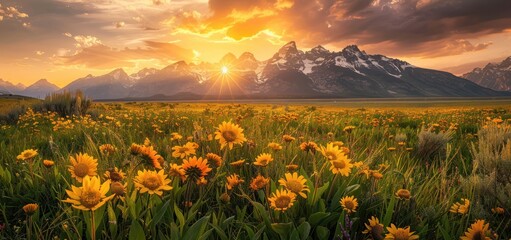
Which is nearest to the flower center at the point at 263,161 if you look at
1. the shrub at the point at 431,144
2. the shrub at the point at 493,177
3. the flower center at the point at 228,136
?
the flower center at the point at 228,136

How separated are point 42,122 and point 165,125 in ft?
11.1

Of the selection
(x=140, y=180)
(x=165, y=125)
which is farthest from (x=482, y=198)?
(x=165, y=125)

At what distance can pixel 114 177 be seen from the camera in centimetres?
182

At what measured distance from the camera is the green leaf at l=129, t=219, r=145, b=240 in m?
1.44

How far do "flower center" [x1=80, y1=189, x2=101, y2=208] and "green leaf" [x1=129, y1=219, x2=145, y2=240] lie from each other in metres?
0.24

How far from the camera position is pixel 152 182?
5.41 feet

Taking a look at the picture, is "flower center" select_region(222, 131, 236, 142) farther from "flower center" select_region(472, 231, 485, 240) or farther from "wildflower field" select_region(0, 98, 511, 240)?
"flower center" select_region(472, 231, 485, 240)

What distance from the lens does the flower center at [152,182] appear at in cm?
164

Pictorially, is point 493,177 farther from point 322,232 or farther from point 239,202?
point 239,202

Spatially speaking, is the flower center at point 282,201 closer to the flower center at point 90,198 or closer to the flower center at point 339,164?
the flower center at point 339,164

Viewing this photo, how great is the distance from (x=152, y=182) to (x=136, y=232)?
270 millimetres

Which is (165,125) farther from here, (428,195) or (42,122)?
(428,195)

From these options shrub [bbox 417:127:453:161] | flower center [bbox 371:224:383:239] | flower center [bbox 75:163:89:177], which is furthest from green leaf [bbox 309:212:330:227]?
shrub [bbox 417:127:453:161]

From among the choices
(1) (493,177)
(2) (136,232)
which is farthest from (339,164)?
(1) (493,177)
